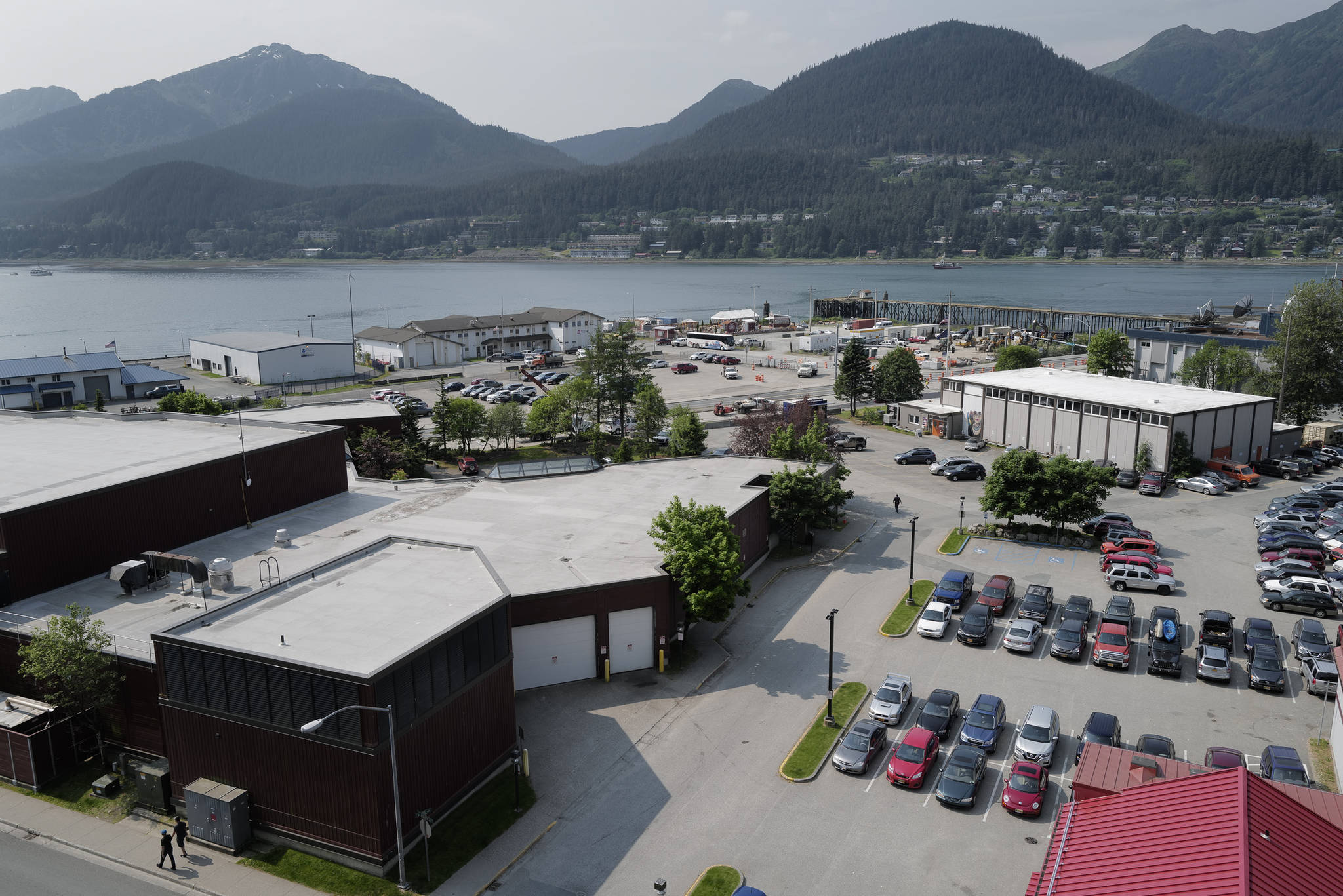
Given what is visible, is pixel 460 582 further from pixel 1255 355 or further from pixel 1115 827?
pixel 1255 355

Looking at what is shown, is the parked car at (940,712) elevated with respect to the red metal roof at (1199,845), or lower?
lower

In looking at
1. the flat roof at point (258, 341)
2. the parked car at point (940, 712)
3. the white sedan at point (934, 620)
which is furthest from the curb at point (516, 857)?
the flat roof at point (258, 341)

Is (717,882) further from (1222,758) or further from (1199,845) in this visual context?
A: (1222,758)

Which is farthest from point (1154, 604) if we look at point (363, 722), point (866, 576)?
point (363, 722)

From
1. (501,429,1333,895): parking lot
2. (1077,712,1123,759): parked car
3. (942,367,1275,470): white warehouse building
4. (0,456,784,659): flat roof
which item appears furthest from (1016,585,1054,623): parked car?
(942,367,1275,470): white warehouse building

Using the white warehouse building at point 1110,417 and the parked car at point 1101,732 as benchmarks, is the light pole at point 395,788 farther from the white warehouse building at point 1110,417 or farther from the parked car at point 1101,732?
the white warehouse building at point 1110,417
